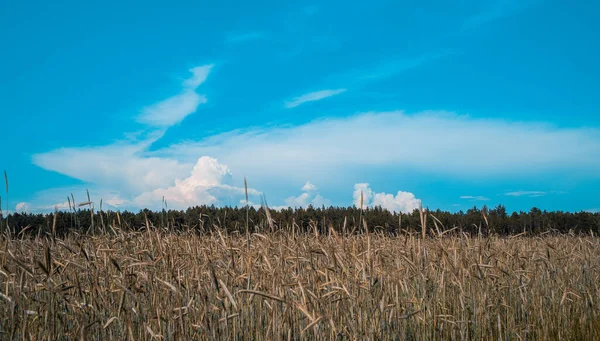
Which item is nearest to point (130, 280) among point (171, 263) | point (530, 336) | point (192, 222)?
point (171, 263)

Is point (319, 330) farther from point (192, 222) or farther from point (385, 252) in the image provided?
point (192, 222)

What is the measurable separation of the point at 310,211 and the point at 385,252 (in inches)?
281

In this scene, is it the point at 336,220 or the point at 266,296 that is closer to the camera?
the point at 266,296

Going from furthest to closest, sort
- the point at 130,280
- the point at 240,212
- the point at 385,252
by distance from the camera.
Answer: the point at 240,212 < the point at 385,252 < the point at 130,280

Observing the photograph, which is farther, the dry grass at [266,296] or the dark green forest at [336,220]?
the dark green forest at [336,220]

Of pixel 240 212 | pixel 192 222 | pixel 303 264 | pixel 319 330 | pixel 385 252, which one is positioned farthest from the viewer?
pixel 240 212

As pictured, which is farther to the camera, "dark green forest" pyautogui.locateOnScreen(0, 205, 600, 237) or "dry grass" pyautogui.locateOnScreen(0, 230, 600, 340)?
"dark green forest" pyautogui.locateOnScreen(0, 205, 600, 237)

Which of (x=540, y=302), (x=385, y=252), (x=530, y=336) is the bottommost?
(x=530, y=336)

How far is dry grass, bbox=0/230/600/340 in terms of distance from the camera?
8.44 ft

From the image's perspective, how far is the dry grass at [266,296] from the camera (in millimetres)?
2572

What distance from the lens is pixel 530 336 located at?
14.3ft

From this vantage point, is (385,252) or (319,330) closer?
(319,330)

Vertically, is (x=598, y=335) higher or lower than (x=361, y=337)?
lower

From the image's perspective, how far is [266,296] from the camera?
1884 millimetres
